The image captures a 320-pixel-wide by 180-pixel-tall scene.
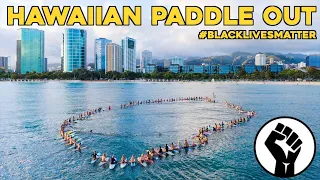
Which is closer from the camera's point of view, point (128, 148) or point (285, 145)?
point (285, 145)

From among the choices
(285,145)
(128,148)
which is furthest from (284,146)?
(128,148)

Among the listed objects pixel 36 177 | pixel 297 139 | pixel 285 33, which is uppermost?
pixel 285 33

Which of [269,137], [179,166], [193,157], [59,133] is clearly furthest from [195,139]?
[269,137]

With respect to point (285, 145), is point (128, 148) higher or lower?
lower

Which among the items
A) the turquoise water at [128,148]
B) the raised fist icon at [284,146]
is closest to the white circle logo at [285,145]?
the raised fist icon at [284,146]

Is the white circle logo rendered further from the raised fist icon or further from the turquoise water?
the turquoise water

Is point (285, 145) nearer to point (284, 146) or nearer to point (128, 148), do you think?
point (284, 146)

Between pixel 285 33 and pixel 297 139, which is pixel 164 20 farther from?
pixel 297 139
